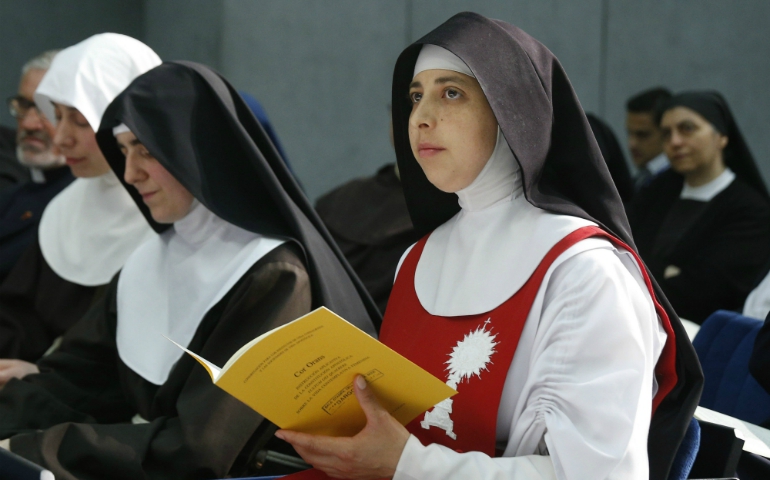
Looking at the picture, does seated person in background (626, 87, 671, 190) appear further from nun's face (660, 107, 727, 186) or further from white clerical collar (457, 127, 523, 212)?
white clerical collar (457, 127, 523, 212)

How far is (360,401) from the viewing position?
5.34 feet

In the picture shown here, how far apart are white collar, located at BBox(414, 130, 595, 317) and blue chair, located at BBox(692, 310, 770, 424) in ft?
3.44

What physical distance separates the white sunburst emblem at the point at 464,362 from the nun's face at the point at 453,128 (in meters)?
0.34

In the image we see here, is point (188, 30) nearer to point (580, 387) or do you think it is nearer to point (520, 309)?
point (520, 309)

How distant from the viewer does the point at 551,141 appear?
1.87m

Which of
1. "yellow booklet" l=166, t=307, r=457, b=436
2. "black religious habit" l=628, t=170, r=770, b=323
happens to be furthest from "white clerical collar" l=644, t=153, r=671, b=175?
"yellow booklet" l=166, t=307, r=457, b=436

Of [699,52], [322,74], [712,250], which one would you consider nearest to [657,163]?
[699,52]

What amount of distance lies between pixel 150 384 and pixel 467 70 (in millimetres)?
1337

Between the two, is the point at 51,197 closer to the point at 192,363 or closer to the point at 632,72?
the point at 192,363

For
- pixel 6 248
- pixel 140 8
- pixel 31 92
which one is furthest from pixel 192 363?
pixel 140 8

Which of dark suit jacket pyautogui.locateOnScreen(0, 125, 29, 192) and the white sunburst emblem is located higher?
the white sunburst emblem

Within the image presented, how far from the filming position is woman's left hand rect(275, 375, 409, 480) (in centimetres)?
164

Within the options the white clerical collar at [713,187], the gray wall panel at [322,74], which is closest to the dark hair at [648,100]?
the white clerical collar at [713,187]

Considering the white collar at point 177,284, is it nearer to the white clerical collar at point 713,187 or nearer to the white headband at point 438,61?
the white headband at point 438,61
